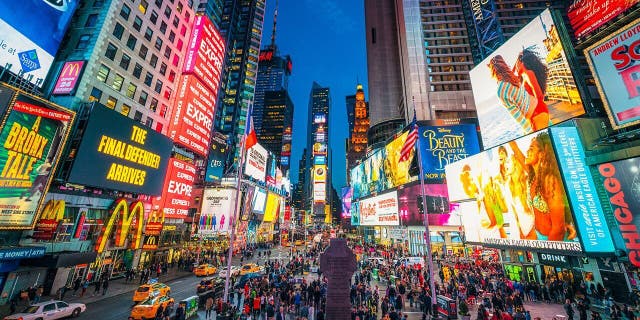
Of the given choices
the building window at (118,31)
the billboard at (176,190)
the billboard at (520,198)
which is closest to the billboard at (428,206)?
the billboard at (520,198)

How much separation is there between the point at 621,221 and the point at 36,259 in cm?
4088

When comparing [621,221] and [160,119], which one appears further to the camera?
[160,119]

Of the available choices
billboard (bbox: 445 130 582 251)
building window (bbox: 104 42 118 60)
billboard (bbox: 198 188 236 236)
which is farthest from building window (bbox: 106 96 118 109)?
billboard (bbox: 445 130 582 251)

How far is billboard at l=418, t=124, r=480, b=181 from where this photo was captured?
162ft

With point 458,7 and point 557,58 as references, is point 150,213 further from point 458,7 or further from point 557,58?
point 458,7

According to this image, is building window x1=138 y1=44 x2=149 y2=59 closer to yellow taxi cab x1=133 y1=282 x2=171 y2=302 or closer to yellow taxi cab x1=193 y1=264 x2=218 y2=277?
yellow taxi cab x1=193 y1=264 x2=218 y2=277

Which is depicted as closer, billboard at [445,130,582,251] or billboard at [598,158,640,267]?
billboard at [598,158,640,267]

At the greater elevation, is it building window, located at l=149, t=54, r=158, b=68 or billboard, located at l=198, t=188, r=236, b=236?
building window, located at l=149, t=54, r=158, b=68

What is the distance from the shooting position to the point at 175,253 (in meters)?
40.7

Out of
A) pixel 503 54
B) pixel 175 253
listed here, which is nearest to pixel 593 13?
pixel 503 54

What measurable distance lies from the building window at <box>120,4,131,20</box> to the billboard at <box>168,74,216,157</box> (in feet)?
29.0

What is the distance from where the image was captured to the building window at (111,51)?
27869 millimetres

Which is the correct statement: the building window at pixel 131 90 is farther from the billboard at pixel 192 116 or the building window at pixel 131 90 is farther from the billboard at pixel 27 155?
the billboard at pixel 27 155

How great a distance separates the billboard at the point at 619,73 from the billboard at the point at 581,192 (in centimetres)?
276
